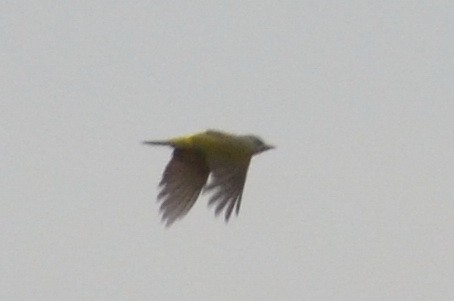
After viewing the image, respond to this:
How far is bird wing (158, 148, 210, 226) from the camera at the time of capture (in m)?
13.5

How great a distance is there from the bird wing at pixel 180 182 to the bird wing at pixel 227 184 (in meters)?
0.15

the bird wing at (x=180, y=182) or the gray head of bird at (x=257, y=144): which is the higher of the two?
the gray head of bird at (x=257, y=144)

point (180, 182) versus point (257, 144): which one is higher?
point (257, 144)

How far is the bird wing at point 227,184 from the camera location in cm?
1321

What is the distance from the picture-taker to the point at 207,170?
44.6ft

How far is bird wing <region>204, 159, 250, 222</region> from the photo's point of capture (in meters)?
13.2

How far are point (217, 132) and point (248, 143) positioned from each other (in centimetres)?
30

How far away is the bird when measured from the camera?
13.3 metres

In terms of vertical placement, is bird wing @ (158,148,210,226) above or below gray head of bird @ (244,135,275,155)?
below

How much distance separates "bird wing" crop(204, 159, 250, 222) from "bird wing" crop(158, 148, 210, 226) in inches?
6.0

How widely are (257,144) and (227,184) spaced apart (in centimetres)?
48

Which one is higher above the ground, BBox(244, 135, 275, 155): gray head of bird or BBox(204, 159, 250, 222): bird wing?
BBox(244, 135, 275, 155): gray head of bird

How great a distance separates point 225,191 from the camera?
13.3m

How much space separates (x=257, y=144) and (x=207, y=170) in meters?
0.49
